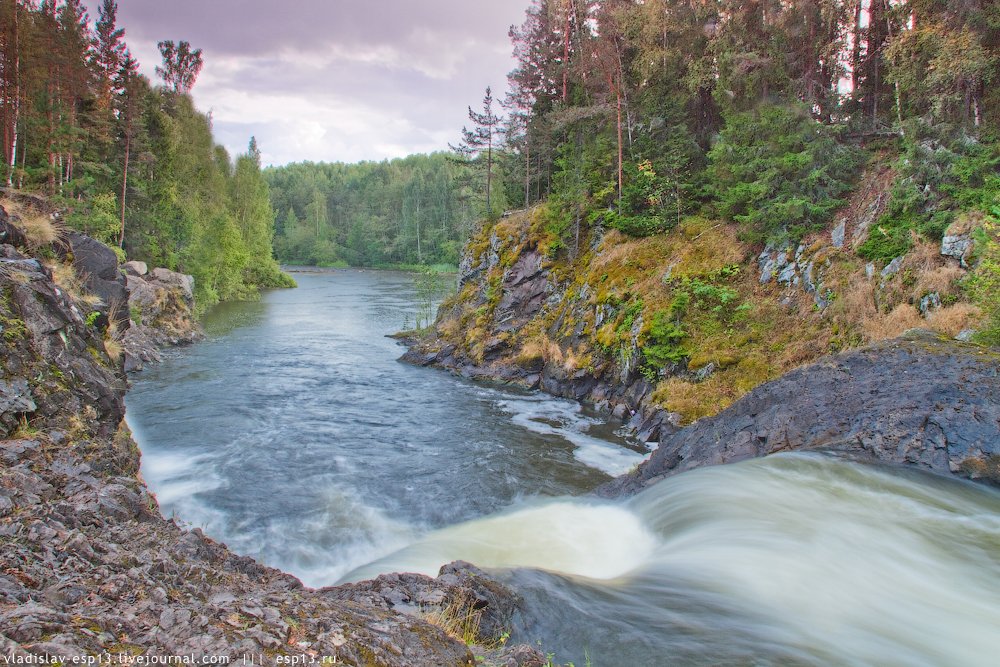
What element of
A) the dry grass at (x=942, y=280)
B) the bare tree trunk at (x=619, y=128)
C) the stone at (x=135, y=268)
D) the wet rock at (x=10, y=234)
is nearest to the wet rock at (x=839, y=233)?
the dry grass at (x=942, y=280)

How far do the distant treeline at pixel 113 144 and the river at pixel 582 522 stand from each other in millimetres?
13496

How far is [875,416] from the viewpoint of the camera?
8.35 metres

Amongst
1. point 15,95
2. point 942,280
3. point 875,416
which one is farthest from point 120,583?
point 15,95

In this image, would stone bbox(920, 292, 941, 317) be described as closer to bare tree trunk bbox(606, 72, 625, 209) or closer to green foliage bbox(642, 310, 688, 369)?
green foliage bbox(642, 310, 688, 369)

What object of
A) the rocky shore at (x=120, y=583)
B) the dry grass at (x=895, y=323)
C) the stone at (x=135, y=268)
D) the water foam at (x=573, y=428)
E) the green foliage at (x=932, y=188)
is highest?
the green foliage at (x=932, y=188)

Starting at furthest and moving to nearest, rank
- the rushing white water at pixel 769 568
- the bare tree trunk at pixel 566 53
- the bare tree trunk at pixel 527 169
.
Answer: the bare tree trunk at pixel 527 169, the bare tree trunk at pixel 566 53, the rushing white water at pixel 769 568

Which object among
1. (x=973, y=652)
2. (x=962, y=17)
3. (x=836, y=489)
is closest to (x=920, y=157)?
(x=962, y=17)

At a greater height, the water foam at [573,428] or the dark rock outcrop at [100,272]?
the dark rock outcrop at [100,272]

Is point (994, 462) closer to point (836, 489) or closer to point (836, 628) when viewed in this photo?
point (836, 489)

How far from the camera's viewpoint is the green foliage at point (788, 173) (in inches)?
643

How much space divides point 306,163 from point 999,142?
193717 mm

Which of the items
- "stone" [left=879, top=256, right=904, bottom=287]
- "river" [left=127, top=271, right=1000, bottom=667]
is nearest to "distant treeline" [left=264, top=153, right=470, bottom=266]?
"river" [left=127, top=271, right=1000, bottom=667]

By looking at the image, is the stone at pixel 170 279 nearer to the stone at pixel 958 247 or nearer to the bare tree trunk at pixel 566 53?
the bare tree trunk at pixel 566 53

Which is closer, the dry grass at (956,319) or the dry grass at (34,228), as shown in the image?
the dry grass at (956,319)
